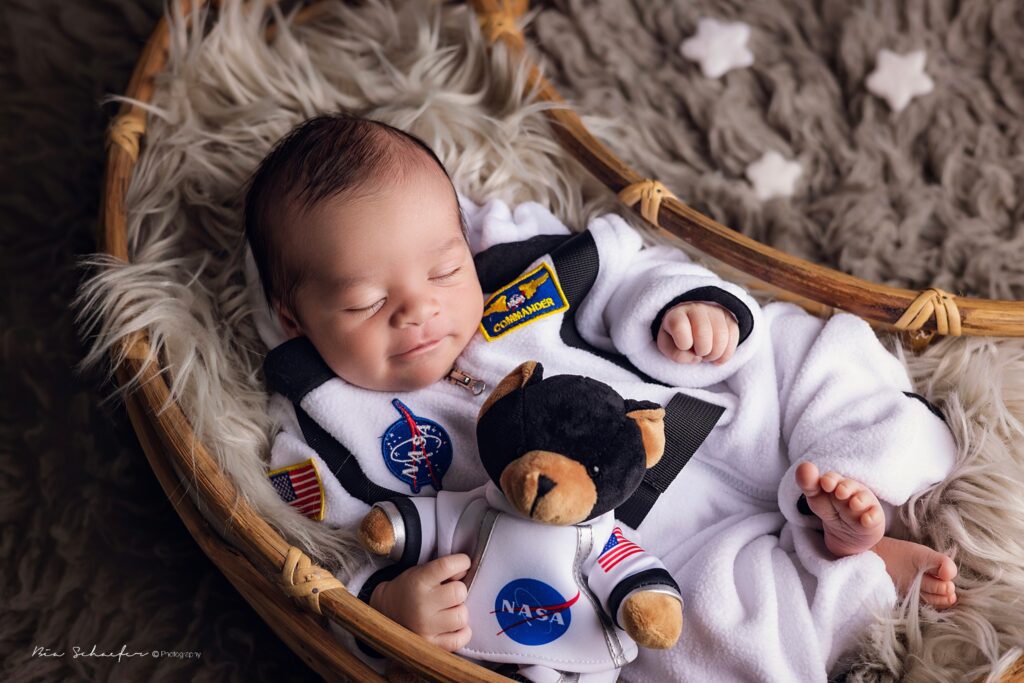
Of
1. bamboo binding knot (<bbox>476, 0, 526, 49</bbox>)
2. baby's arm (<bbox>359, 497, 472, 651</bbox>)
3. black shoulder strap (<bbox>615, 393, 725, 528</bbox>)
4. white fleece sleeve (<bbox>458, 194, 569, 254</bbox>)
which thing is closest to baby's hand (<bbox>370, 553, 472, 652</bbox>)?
baby's arm (<bbox>359, 497, 472, 651</bbox>)

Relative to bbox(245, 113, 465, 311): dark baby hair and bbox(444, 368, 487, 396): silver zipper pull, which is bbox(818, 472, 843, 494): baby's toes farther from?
bbox(245, 113, 465, 311): dark baby hair

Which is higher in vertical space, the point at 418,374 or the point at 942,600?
the point at 418,374

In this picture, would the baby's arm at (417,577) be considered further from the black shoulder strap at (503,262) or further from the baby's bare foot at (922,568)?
the baby's bare foot at (922,568)

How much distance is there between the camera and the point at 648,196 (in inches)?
52.9

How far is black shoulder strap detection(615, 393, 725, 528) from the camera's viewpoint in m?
1.19

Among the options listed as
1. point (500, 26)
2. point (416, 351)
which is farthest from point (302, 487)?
point (500, 26)

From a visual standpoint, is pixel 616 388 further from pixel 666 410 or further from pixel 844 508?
pixel 844 508

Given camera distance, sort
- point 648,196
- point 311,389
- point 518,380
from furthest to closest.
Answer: point 648,196
point 311,389
point 518,380

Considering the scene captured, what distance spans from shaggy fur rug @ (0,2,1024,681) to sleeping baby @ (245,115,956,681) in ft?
0.19

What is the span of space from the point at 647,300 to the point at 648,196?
0.17m

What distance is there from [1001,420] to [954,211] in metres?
0.52

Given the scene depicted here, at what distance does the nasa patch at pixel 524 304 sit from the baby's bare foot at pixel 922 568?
0.51 metres

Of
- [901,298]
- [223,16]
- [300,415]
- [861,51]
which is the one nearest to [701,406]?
[901,298]

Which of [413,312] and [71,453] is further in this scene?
Answer: [71,453]
